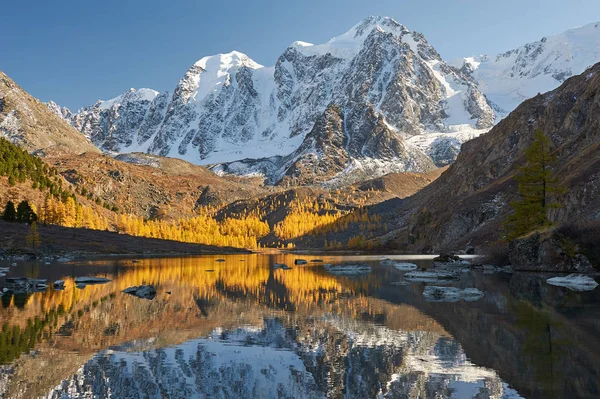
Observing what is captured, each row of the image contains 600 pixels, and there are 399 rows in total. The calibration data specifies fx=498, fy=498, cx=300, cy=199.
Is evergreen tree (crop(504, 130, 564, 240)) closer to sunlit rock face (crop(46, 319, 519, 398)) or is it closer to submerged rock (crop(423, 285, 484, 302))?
submerged rock (crop(423, 285, 484, 302))

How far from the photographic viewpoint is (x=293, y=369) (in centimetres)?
1991

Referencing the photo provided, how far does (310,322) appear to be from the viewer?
30828 mm

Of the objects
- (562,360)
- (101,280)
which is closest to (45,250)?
(101,280)

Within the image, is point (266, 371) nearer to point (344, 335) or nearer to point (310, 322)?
point (344, 335)

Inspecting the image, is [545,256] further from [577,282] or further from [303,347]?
[303,347]

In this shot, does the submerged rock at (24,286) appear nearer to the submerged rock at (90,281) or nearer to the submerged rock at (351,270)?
the submerged rock at (90,281)

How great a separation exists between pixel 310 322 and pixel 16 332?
53.8 feet

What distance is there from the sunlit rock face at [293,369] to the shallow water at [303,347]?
6cm

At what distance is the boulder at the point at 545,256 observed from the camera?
5937cm

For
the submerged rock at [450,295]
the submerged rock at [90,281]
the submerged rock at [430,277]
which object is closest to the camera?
the submerged rock at [450,295]

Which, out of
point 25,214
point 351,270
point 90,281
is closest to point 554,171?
point 351,270

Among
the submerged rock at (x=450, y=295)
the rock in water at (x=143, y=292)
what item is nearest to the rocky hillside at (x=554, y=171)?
the submerged rock at (x=450, y=295)

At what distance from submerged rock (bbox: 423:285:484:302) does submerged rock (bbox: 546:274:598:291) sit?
11296 millimetres

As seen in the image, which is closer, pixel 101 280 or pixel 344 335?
pixel 344 335
